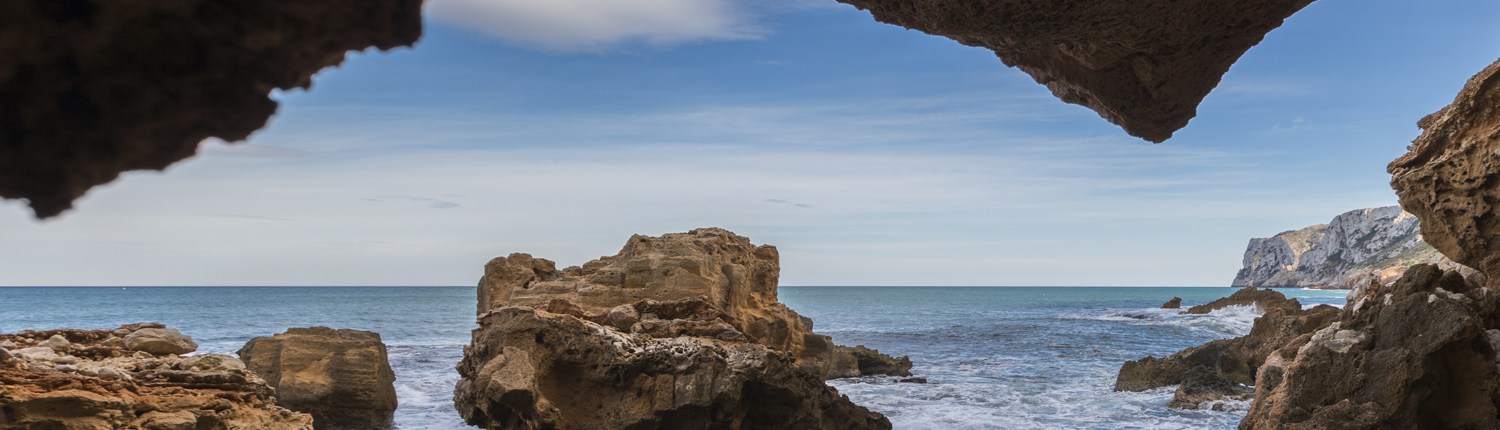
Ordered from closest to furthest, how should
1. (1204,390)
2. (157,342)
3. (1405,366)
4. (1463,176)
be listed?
(157,342) < (1405,366) < (1463,176) < (1204,390)

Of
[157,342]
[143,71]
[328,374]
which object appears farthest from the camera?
[328,374]

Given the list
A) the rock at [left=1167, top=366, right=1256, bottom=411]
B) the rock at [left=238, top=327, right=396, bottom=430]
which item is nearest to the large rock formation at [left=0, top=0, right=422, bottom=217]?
the rock at [left=238, top=327, right=396, bottom=430]

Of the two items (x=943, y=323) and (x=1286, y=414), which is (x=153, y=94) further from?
(x=943, y=323)

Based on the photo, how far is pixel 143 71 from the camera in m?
1.74

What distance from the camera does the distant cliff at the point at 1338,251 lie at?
94000mm

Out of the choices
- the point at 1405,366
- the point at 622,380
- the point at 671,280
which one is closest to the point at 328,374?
the point at 671,280

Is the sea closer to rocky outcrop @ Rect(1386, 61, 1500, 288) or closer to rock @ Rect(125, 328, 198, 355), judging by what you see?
rocky outcrop @ Rect(1386, 61, 1500, 288)

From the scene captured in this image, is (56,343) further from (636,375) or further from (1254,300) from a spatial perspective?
(1254,300)

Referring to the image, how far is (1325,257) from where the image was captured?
406 feet

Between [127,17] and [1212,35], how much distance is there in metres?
5.76

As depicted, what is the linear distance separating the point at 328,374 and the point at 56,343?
6.61 m

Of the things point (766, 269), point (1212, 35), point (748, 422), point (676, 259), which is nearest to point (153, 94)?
point (1212, 35)

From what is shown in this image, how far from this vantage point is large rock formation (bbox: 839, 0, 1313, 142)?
189 inches

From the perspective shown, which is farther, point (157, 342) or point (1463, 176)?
point (1463, 176)
